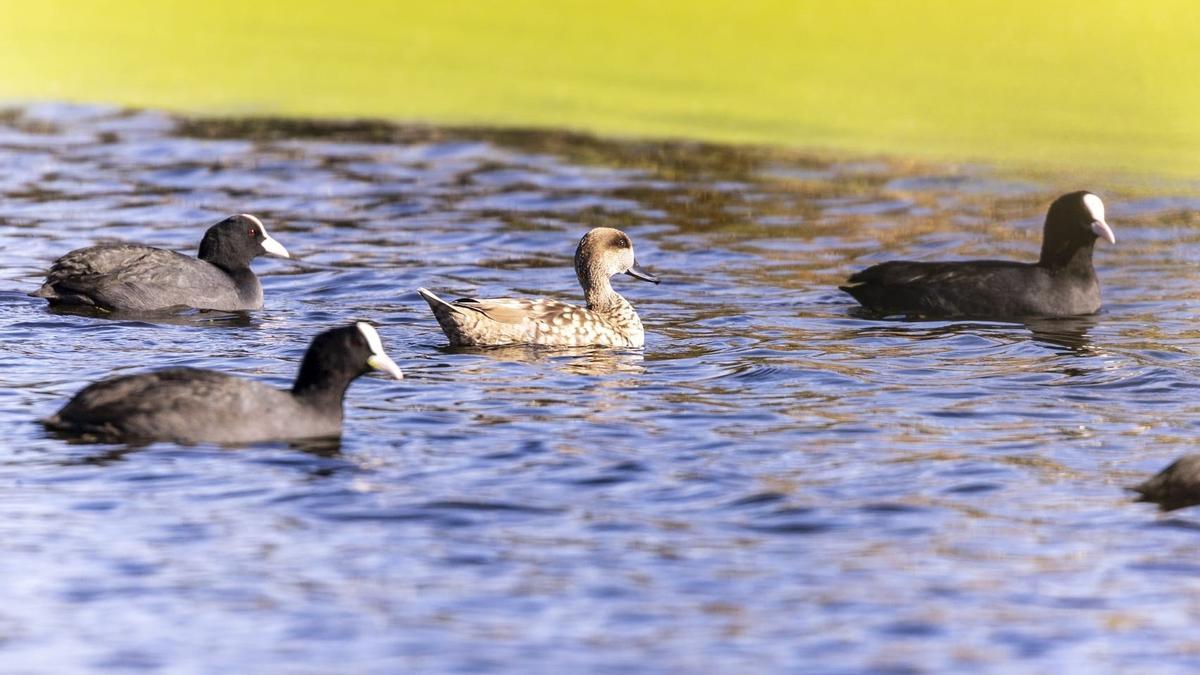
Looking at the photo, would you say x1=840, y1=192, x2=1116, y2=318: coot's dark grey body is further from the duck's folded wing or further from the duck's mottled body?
the duck's folded wing

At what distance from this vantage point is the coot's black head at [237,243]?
48.9 feet

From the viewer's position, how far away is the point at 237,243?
14.9 meters

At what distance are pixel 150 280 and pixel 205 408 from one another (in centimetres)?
468

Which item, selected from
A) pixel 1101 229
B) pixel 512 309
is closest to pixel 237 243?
pixel 512 309

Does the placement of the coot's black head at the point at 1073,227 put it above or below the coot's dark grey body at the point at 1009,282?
above

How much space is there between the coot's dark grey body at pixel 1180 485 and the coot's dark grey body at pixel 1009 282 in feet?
18.8

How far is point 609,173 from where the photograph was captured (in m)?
20.8

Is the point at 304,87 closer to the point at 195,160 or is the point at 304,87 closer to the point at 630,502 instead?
the point at 195,160

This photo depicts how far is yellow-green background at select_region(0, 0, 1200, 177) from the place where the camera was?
2236 cm

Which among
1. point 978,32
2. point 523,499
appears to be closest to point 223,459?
point 523,499

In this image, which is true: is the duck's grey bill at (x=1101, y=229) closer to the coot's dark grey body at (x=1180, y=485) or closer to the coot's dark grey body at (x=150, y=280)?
the coot's dark grey body at (x=1180, y=485)

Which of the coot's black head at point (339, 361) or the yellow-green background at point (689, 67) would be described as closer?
the coot's black head at point (339, 361)

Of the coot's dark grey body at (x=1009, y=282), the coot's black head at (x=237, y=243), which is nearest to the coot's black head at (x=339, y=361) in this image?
the coot's black head at (x=237, y=243)

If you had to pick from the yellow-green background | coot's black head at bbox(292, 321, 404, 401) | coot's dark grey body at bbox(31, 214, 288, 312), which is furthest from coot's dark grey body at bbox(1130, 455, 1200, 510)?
the yellow-green background
